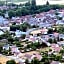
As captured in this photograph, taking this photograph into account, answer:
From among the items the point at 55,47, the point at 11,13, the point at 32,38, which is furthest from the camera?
the point at 11,13

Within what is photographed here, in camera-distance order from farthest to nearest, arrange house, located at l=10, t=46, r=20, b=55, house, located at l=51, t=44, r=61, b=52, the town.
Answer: house, located at l=51, t=44, r=61, b=52 → house, located at l=10, t=46, r=20, b=55 → the town

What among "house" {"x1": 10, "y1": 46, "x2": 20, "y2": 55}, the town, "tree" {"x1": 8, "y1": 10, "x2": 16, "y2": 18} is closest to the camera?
the town

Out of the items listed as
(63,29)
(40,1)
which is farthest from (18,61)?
(40,1)

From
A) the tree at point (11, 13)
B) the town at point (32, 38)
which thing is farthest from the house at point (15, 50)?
the tree at point (11, 13)

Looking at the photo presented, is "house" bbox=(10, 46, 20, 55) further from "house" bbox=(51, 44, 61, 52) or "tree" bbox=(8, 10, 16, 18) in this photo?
"tree" bbox=(8, 10, 16, 18)

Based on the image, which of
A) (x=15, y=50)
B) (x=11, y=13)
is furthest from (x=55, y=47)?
(x=11, y=13)

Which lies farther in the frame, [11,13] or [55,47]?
[11,13]

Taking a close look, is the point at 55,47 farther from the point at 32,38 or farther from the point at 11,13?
the point at 11,13

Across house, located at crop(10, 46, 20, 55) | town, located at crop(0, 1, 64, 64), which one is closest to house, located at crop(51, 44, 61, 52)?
town, located at crop(0, 1, 64, 64)

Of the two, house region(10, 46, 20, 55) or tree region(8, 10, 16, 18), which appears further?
tree region(8, 10, 16, 18)
